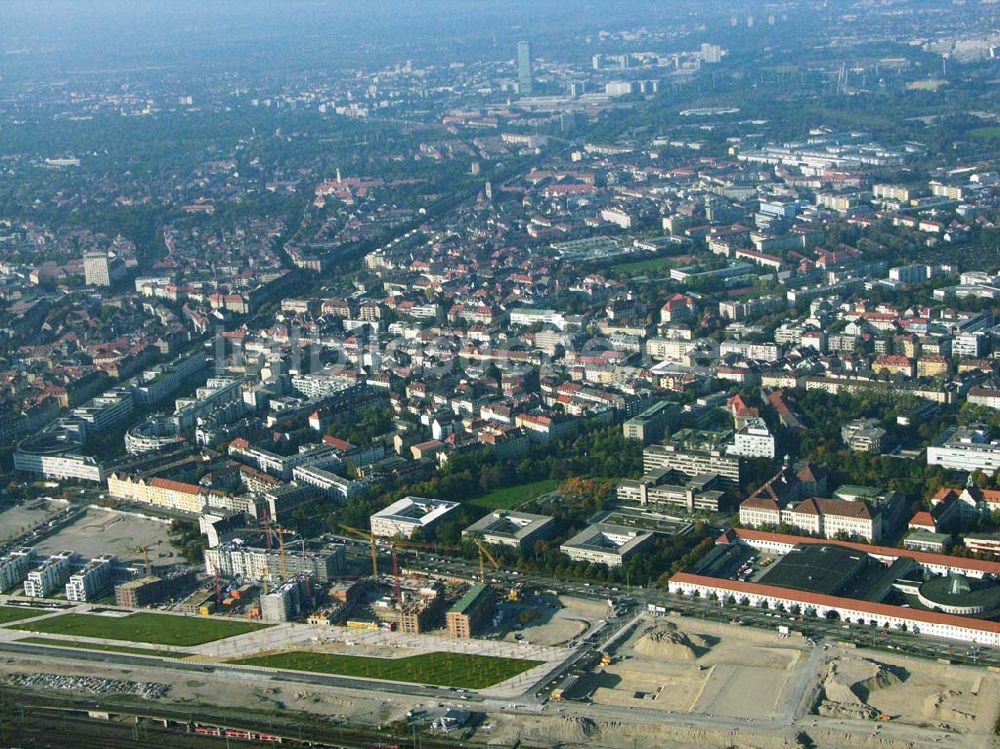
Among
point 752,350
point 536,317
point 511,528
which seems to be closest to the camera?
point 511,528

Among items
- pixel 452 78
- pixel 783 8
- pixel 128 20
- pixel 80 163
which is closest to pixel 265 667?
pixel 80 163

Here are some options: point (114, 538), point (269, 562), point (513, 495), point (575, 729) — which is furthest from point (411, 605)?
point (114, 538)

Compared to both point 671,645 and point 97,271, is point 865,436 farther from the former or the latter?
point 97,271

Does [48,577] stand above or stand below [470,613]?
below

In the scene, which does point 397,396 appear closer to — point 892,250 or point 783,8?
point 892,250

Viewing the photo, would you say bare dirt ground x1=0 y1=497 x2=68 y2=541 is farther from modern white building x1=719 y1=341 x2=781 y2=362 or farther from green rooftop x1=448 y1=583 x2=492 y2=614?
modern white building x1=719 y1=341 x2=781 y2=362

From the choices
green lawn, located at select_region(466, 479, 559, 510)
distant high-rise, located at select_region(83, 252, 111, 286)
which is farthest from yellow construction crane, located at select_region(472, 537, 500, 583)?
distant high-rise, located at select_region(83, 252, 111, 286)

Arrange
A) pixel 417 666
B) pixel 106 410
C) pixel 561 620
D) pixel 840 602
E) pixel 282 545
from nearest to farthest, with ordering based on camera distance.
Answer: pixel 417 666 → pixel 840 602 → pixel 561 620 → pixel 282 545 → pixel 106 410
